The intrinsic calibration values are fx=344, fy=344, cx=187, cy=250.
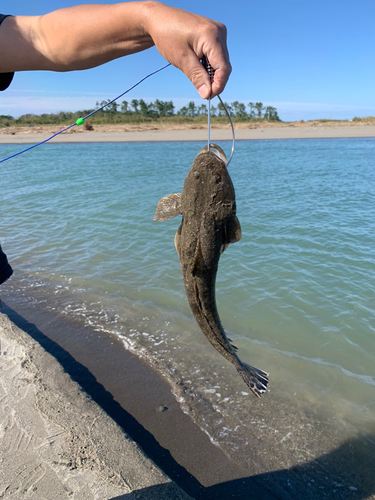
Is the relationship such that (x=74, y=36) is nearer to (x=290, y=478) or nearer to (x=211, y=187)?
(x=211, y=187)

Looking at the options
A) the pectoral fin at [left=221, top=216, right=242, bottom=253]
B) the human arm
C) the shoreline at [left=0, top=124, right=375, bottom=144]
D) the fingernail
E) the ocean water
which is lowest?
the shoreline at [left=0, top=124, right=375, bottom=144]

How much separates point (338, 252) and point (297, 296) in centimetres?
257

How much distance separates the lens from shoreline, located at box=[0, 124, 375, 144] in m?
47.4

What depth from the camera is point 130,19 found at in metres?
1.46

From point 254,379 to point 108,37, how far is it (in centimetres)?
283

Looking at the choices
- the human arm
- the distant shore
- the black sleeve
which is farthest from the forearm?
the distant shore

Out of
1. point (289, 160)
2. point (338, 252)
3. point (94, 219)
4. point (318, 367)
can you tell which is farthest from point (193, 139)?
point (318, 367)

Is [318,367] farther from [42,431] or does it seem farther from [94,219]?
[94,219]

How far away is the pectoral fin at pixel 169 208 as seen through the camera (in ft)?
8.95

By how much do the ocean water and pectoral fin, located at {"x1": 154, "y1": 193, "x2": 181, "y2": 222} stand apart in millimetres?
2548

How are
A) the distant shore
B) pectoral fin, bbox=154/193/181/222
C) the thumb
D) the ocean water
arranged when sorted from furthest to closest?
the distant shore < the ocean water < pectoral fin, bbox=154/193/181/222 < the thumb

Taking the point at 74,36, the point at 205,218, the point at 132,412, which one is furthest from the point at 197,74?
the point at 132,412

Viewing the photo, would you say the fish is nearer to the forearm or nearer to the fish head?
the fish head

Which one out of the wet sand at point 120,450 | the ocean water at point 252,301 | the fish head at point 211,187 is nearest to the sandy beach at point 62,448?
the wet sand at point 120,450
